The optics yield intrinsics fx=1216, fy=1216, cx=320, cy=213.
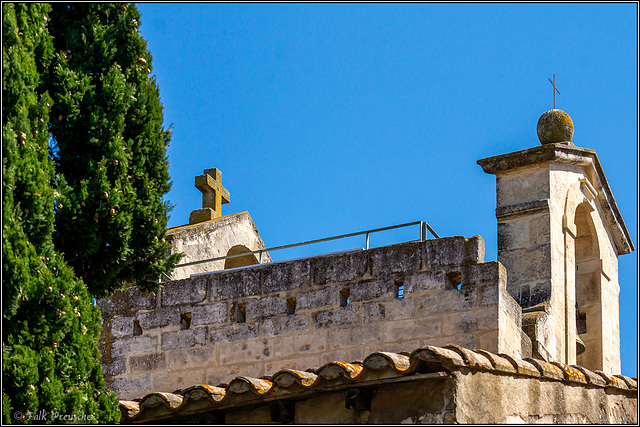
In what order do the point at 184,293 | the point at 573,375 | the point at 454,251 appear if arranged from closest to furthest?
the point at 573,375, the point at 454,251, the point at 184,293

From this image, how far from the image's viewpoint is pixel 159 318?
11211mm

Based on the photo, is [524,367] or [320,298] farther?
[320,298]

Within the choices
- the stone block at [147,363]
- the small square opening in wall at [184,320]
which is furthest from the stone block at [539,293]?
the stone block at [147,363]

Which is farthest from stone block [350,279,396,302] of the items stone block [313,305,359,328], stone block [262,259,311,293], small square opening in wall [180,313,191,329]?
small square opening in wall [180,313,191,329]

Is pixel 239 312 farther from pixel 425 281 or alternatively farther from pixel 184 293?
pixel 425 281

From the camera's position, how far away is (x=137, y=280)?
854cm

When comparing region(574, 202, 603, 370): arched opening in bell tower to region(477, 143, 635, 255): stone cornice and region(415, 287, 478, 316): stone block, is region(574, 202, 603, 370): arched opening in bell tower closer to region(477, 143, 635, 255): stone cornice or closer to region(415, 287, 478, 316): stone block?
region(477, 143, 635, 255): stone cornice

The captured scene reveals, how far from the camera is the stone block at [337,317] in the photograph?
10.4 m

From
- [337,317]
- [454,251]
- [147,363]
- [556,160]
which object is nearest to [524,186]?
[556,160]

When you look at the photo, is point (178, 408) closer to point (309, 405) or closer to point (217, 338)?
point (309, 405)

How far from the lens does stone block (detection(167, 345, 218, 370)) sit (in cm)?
1088

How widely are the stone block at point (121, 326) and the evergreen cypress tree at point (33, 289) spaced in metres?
3.48

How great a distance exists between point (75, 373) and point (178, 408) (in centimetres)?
117

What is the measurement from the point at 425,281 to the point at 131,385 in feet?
9.62
